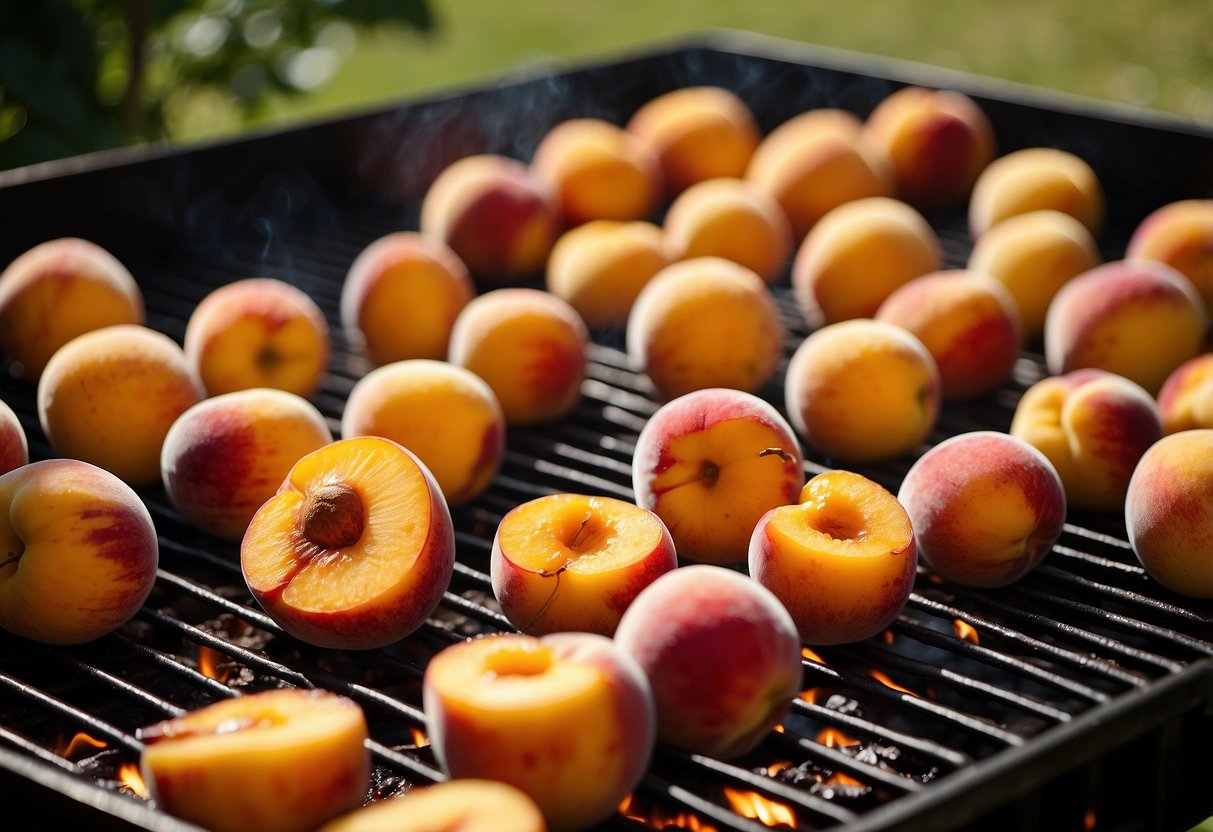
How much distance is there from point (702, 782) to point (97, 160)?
2.18 m

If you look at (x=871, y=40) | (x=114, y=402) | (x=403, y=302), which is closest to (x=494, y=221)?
(x=403, y=302)

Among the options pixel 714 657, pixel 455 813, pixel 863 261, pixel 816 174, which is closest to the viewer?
pixel 455 813

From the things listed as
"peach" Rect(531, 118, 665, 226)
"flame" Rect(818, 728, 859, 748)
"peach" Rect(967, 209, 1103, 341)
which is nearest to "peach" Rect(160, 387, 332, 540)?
"flame" Rect(818, 728, 859, 748)

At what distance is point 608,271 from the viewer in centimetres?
287

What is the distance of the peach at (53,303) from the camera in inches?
98.2

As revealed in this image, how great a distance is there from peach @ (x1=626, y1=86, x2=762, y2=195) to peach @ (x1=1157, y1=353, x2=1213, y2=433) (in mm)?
→ 1592

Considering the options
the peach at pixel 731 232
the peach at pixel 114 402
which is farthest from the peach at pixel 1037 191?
the peach at pixel 114 402

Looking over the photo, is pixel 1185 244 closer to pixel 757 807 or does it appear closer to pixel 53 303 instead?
pixel 757 807

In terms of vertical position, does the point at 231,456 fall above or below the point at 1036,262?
below

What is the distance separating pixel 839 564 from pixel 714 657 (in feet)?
1.08

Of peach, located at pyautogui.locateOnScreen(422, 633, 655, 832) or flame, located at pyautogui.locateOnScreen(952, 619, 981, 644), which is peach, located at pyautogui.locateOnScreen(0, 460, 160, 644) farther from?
flame, located at pyautogui.locateOnScreen(952, 619, 981, 644)

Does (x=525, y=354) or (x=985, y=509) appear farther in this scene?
(x=525, y=354)

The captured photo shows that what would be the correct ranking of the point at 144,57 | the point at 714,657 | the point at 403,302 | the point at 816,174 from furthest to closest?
the point at 144,57 → the point at 816,174 → the point at 403,302 → the point at 714,657

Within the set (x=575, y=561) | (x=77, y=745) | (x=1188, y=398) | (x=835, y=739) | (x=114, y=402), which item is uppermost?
(x=1188, y=398)
